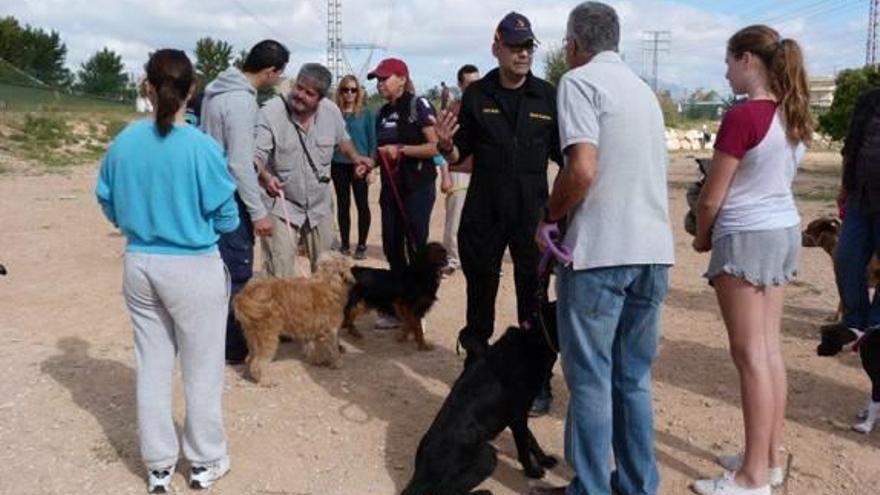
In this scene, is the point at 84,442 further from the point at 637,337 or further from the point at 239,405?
the point at 637,337

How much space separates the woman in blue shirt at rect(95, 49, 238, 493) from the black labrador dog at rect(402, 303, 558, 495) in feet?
3.49

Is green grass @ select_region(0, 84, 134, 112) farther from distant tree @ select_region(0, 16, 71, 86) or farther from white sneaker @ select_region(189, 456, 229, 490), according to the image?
white sneaker @ select_region(189, 456, 229, 490)

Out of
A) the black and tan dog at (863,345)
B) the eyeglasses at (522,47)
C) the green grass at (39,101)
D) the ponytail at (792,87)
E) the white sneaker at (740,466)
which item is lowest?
the white sneaker at (740,466)

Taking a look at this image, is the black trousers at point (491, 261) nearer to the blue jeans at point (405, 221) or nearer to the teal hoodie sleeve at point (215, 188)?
Result: the teal hoodie sleeve at point (215, 188)

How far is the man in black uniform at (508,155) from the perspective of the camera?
14.5ft

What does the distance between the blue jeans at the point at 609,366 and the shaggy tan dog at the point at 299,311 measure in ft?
8.25

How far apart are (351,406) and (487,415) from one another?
Answer: 1475 millimetres

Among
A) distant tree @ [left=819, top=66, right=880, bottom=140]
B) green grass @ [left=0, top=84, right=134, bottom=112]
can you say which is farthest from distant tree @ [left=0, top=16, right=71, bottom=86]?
distant tree @ [left=819, top=66, right=880, bottom=140]

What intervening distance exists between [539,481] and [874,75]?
1644cm

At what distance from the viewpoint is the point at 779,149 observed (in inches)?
135

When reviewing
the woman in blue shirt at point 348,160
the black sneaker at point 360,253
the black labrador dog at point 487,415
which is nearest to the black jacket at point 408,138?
the woman in blue shirt at point 348,160

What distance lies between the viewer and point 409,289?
628 centimetres

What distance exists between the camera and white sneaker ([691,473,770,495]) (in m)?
3.72

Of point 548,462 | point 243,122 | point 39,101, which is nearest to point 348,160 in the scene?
point 243,122
